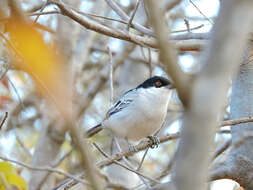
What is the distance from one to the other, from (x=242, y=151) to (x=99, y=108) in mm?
4859

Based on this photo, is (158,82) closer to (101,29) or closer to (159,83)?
(159,83)

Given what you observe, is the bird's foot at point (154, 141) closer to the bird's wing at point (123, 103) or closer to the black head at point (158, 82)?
the bird's wing at point (123, 103)

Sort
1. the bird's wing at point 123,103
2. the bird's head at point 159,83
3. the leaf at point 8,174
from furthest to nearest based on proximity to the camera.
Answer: the bird's wing at point 123,103, the bird's head at point 159,83, the leaf at point 8,174

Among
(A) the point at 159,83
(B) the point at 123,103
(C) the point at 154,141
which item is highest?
(A) the point at 159,83

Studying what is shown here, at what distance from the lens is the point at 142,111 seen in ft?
13.8

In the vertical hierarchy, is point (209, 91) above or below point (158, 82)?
above

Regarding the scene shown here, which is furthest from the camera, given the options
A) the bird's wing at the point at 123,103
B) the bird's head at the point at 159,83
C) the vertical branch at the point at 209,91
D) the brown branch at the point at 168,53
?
the bird's wing at the point at 123,103

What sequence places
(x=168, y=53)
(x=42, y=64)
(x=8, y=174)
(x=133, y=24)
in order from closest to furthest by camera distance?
(x=168, y=53)
(x=42, y=64)
(x=8, y=174)
(x=133, y=24)

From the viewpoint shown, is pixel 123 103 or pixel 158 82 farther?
pixel 123 103

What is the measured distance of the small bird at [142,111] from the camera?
4172mm

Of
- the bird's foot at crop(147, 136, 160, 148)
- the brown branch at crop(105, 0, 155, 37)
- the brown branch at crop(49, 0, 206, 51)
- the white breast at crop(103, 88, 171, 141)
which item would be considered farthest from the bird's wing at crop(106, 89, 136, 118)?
the brown branch at crop(49, 0, 206, 51)

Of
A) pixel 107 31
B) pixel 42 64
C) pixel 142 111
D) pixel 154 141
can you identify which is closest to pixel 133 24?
pixel 107 31

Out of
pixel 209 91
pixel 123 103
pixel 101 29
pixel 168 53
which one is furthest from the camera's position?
pixel 123 103

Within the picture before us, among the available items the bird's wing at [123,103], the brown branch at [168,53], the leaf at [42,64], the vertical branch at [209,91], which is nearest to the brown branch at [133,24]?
the bird's wing at [123,103]
